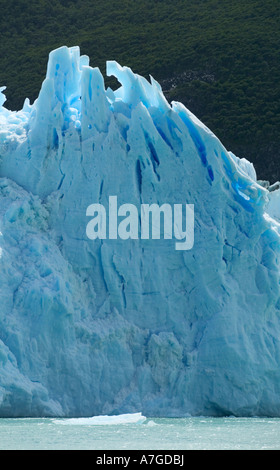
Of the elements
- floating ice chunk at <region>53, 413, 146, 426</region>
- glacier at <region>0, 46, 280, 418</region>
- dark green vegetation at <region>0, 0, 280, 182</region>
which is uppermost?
dark green vegetation at <region>0, 0, 280, 182</region>

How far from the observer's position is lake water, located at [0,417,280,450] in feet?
50.5

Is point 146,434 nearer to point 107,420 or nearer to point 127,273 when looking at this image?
point 107,420

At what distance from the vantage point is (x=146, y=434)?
16625mm

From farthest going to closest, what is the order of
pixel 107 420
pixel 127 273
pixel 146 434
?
pixel 127 273 < pixel 107 420 < pixel 146 434

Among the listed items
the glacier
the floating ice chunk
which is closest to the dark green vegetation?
the glacier

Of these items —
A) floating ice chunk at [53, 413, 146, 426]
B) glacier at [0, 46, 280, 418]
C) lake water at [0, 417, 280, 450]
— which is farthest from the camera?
glacier at [0, 46, 280, 418]

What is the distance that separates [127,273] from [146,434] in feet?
11.5

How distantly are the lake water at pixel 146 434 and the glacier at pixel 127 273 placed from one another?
0.48 m

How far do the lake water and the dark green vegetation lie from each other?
85.6ft

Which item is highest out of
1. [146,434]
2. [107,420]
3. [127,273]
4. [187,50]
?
[187,50]

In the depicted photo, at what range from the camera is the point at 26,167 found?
19953 millimetres

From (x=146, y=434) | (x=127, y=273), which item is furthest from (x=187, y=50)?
(x=146, y=434)

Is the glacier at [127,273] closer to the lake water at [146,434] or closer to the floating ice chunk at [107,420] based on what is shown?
the floating ice chunk at [107,420]

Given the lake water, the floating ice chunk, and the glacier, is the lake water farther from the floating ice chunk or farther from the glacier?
the glacier
